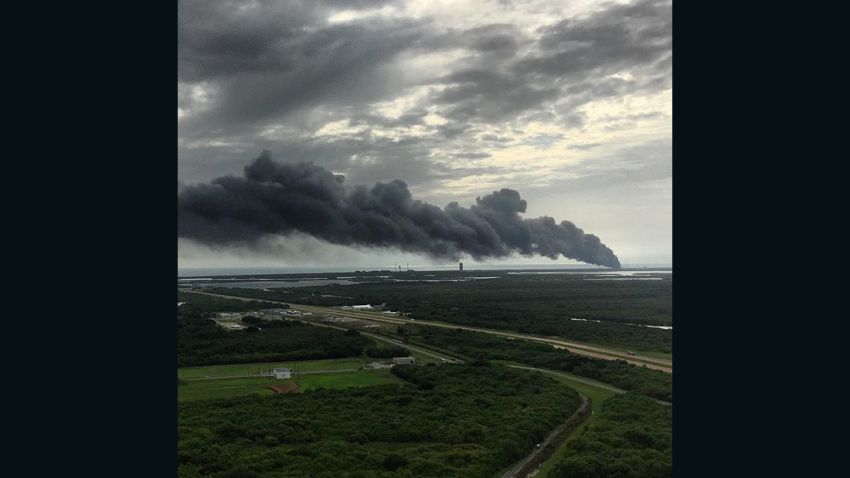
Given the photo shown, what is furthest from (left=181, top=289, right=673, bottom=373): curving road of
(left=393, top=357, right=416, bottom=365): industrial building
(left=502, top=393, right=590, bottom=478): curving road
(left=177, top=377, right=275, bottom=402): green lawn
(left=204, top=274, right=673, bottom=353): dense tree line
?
(left=177, top=377, right=275, bottom=402): green lawn

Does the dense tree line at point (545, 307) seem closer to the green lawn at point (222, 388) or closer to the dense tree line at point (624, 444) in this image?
the dense tree line at point (624, 444)

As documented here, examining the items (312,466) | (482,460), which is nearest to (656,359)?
(482,460)

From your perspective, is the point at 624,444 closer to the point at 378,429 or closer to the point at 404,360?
the point at 378,429

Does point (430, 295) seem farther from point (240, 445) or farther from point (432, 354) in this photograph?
point (240, 445)

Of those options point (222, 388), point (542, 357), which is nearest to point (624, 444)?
point (542, 357)

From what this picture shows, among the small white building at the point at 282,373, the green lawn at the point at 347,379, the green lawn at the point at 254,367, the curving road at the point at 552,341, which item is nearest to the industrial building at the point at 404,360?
the green lawn at the point at 347,379

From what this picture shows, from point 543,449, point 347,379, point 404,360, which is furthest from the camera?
point 404,360
